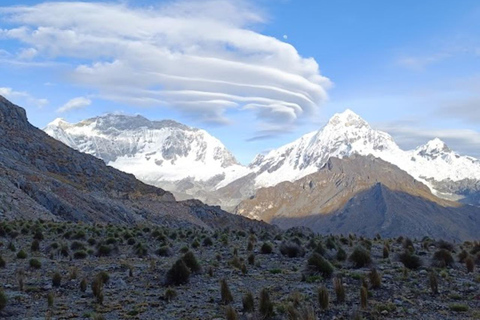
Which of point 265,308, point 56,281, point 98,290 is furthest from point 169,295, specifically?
point 56,281

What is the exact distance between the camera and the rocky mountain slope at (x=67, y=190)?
60.0m

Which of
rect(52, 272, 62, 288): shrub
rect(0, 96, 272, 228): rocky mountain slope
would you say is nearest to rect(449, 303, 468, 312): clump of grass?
rect(52, 272, 62, 288): shrub

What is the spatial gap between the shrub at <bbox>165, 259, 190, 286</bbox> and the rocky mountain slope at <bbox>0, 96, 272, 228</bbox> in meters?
31.4

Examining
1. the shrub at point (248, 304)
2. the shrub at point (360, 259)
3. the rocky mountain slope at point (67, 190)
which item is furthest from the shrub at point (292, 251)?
the rocky mountain slope at point (67, 190)

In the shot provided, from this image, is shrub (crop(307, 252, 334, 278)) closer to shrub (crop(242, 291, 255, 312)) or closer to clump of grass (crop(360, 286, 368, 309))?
clump of grass (crop(360, 286, 368, 309))

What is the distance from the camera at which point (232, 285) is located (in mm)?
15945

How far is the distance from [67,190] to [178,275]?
6382 cm

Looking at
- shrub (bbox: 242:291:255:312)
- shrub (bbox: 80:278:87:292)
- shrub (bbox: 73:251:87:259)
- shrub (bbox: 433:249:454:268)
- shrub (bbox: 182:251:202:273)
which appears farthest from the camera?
shrub (bbox: 73:251:87:259)

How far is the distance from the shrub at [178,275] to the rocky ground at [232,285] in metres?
0.03

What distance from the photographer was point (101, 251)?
2245cm

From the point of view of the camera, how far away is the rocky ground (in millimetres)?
12688

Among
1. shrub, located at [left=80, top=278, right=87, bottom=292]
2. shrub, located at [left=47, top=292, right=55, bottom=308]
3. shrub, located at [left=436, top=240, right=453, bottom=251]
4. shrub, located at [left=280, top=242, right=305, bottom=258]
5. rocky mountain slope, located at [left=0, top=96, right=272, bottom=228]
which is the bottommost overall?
shrub, located at [left=47, top=292, right=55, bottom=308]

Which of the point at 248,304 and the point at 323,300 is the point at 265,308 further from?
the point at 323,300

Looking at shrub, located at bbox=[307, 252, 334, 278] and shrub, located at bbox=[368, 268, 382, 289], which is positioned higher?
shrub, located at bbox=[307, 252, 334, 278]
